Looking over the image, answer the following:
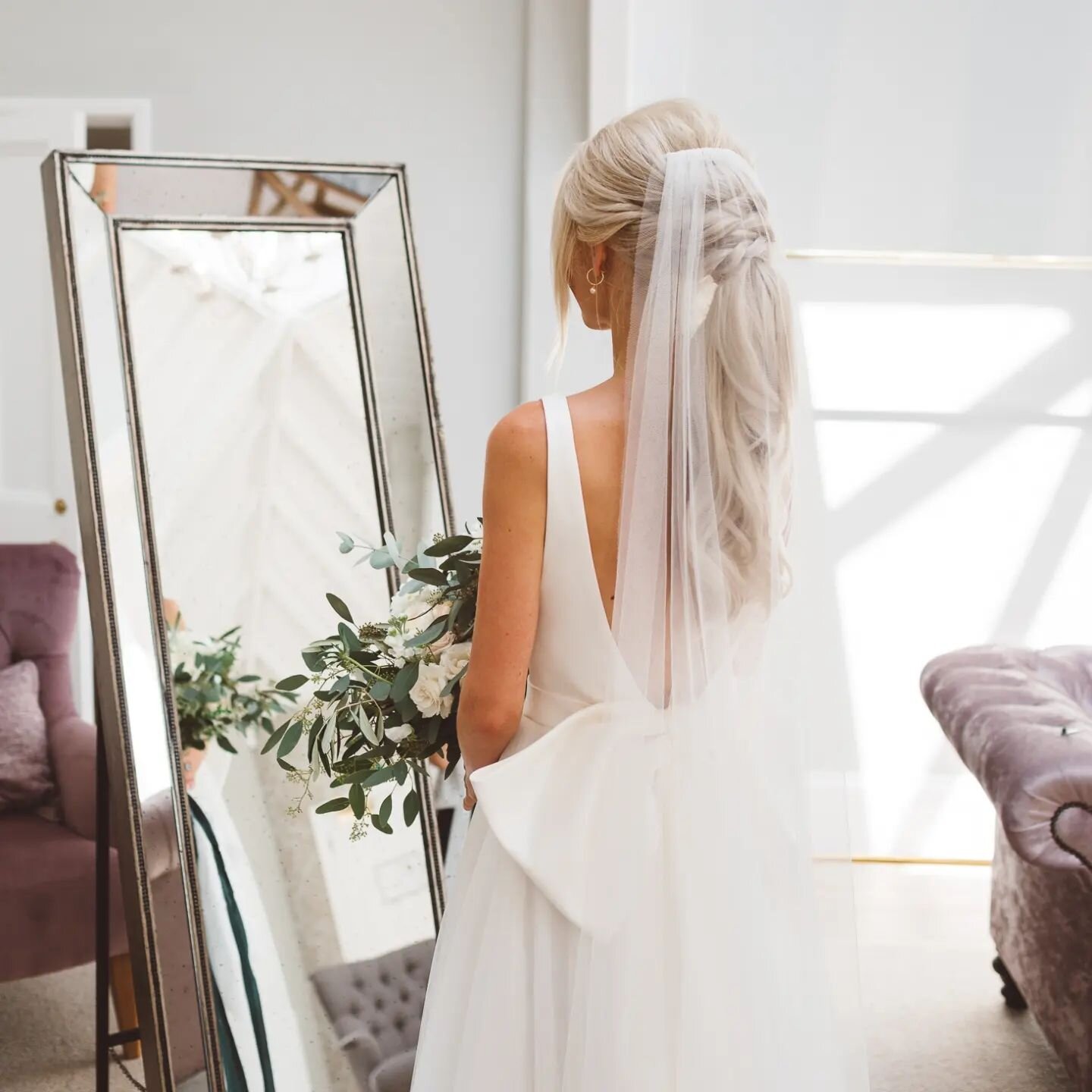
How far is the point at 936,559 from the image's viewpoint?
12.5 ft

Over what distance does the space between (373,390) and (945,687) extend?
1463 millimetres

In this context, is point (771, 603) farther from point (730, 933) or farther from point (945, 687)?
point (945, 687)

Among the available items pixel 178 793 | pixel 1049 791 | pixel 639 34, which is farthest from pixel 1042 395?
pixel 178 793

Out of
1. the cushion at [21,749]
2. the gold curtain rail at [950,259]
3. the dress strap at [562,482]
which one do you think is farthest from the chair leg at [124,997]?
the gold curtain rail at [950,259]

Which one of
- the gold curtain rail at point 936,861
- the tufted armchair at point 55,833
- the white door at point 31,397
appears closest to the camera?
the tufted armchair at point 55,833

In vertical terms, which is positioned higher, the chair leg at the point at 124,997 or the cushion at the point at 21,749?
the cushion at the point at 21,749

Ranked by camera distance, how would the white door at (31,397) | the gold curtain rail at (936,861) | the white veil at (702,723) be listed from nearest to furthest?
the white veil at (702,723) < the white door at (31,397) < the gold curtain rail at (936,861)

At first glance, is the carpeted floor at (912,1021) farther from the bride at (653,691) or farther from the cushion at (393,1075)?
the bride at (653,691)

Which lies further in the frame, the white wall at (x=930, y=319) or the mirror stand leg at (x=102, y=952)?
the white wall at (x=930, y=319)

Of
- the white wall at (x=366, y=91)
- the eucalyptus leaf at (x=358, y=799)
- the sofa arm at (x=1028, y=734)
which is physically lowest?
the sofa arm at (x=1028, y=734)

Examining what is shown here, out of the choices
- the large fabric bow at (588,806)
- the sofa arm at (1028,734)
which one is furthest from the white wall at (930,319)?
the large fabric bow at (588,806)

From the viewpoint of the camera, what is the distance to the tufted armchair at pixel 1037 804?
2070mm

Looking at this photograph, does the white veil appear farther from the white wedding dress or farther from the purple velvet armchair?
the purple velvet armchair

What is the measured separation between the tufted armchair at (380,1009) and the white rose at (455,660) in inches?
40.1
